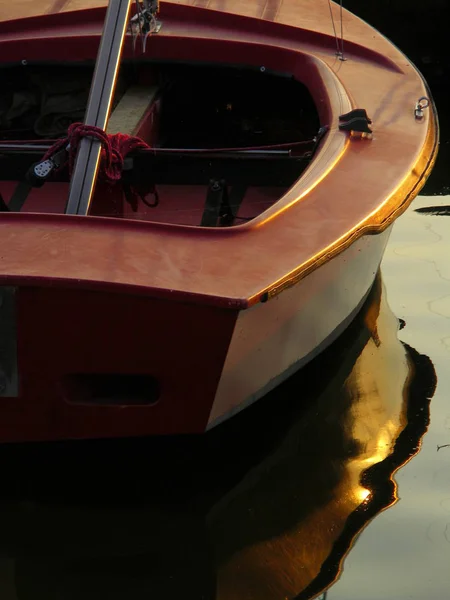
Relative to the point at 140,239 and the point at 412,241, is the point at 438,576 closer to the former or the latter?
the point at 140,239

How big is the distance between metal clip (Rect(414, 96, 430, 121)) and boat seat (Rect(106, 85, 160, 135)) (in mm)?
1121

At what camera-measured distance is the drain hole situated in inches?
121

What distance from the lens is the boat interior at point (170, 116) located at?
14.6 ft

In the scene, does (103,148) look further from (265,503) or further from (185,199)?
(265,503)

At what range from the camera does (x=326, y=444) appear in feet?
11.3

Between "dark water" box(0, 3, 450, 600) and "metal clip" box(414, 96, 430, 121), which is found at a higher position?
"metal clip" box(414, 96, 430, 121)

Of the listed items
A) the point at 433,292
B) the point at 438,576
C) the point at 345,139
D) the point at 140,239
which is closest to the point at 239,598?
the point at 438,576

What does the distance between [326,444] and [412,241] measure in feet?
6.17

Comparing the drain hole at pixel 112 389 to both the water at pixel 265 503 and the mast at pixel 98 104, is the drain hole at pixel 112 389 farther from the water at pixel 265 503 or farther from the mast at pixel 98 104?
the mast at pixel 98 104

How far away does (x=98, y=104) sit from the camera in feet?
12.2

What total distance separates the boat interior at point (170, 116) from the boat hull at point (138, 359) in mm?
1302

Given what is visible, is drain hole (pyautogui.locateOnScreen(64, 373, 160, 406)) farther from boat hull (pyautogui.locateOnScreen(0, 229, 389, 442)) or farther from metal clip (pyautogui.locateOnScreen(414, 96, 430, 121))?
metal clip (pyautogui.locateOnScreen(414, 96, 430, 121))

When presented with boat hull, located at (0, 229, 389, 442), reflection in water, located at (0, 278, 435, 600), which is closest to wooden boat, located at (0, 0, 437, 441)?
boat hull, located at (0, 229, 389, 442)

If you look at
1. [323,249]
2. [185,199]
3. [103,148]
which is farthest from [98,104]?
[323,249]
